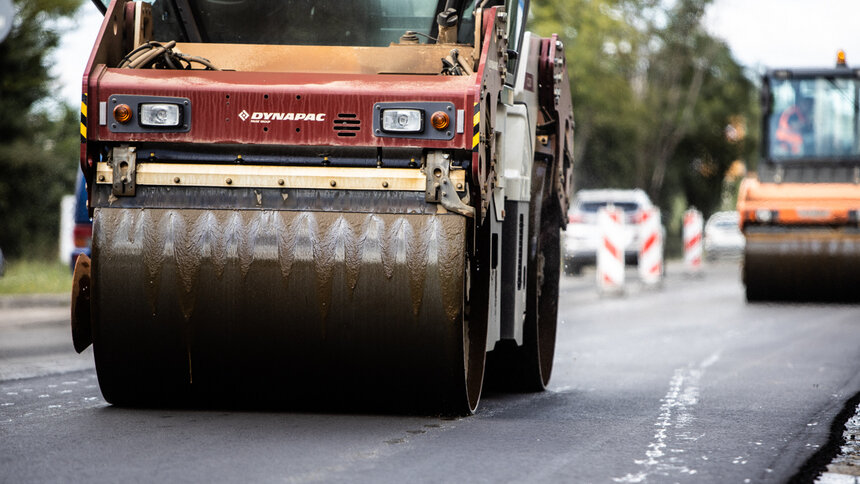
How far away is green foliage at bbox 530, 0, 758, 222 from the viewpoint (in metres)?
43.7

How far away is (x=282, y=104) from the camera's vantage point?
6395 mm

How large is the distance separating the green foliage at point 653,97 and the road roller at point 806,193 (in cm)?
2269

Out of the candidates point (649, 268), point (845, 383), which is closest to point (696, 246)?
point (649, 268)

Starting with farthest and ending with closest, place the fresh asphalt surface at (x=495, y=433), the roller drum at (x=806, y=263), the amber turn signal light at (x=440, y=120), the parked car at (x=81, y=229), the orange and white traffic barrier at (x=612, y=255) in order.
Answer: the orange and white traffic barrier at (x=612, y=255), the roller drum at (x=806, y=263), the parked car at (x=81, y=229), the amber turn signal light at (x=440, y=120), the fresh asphalt surface at (x=495, y=433)

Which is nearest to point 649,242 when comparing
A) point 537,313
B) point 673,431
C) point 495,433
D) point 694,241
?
point 694,241

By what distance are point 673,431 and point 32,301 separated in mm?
12010

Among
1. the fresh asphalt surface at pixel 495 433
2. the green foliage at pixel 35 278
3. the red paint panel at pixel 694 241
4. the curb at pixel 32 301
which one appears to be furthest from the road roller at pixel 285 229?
the red paint panel at pixel 694 241

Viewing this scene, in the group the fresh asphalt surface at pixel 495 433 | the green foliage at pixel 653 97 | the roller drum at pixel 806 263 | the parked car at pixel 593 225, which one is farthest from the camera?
the green foliage at pixel 653 97

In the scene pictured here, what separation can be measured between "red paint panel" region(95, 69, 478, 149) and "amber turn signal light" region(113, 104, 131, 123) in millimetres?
69

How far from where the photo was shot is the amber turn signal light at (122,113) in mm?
6387

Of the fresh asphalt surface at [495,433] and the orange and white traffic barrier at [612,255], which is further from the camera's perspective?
the orange and white traffic barrier at [612,255]

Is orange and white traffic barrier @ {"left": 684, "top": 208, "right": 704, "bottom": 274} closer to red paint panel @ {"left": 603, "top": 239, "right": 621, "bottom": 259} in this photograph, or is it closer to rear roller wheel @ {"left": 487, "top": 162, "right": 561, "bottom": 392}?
red paint panel @ {"left": 603, "top": 239, "right": 621, "bottom": 259}

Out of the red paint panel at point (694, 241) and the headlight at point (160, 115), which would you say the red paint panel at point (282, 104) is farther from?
the red paint panel at point (694, 241)

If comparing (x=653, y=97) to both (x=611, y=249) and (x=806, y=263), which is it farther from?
(x=806, y=263)
